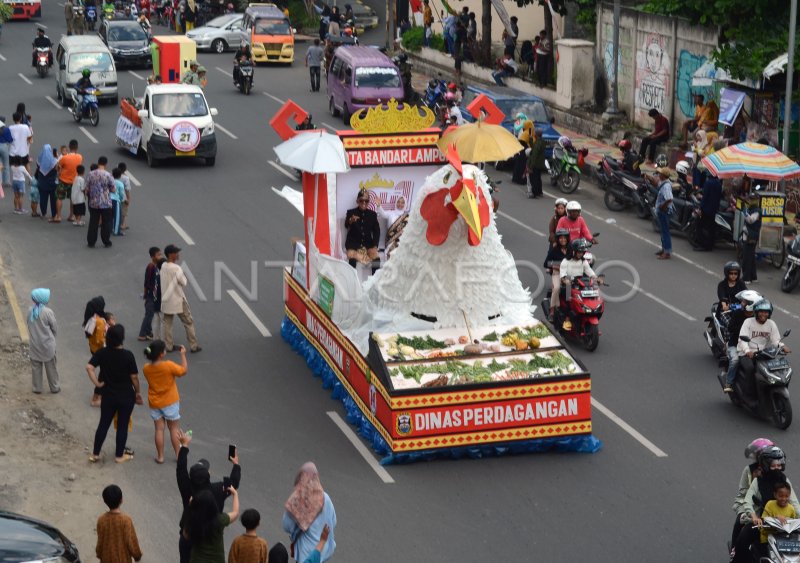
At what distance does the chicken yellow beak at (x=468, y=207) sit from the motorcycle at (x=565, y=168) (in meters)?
13.8

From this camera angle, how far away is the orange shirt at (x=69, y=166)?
2525 cm

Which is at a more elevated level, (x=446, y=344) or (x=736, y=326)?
(x=446, y=344)

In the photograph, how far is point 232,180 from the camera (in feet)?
97.0

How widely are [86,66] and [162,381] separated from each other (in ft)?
81.1

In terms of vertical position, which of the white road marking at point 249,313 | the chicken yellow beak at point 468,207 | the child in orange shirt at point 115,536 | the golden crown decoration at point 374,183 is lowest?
the white road marking at point 249,313

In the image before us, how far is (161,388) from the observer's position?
1455 cm

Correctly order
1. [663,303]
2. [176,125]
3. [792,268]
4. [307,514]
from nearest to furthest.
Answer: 1. [307,514]
2. [663,303]
3. [792,268]
4. [176,125]

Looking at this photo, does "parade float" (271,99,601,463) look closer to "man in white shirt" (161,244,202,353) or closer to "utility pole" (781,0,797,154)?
"man in white shirt" (161,244,202,353)

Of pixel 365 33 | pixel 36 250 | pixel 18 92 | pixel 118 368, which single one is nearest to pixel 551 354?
pixel 118 368

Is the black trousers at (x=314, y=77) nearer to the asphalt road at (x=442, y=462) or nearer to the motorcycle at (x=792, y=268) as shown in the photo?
the asphalt road at (x=442, y=462)

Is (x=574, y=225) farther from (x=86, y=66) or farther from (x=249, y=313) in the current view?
(x=86, y=66)

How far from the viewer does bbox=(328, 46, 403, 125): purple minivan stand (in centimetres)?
3547

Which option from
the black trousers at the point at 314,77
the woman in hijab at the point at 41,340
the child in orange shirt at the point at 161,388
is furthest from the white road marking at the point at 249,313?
the black trousers at the point at 314,77

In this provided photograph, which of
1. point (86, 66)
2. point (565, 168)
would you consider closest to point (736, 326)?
point (565, 168)
